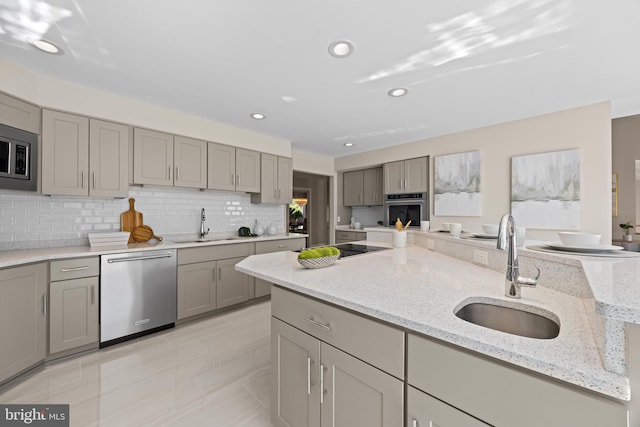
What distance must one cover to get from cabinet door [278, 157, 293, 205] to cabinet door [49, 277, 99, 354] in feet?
8.54

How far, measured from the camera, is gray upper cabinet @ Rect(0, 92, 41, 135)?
2.09m

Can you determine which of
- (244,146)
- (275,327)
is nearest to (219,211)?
(244,146)

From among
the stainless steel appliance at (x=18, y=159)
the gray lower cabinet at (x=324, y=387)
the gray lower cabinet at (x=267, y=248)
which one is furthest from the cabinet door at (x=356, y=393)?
the stainless steel appliance at (x=18, y=159)

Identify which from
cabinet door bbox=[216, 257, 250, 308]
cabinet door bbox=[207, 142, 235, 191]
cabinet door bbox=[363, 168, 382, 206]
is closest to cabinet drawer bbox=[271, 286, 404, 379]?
cabinet door bbox=[216, 257, 250, 308]

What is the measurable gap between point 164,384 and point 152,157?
7.69 feet

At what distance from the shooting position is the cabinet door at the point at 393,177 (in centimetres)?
470

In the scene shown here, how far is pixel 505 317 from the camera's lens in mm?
1034

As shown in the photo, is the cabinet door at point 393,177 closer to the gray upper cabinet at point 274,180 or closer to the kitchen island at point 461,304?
Answer: the gray upper cabinet at point 274,180

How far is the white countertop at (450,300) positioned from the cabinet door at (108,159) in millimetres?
2051

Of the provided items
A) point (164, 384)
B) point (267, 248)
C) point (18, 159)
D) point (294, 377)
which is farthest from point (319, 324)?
point (18, 159)

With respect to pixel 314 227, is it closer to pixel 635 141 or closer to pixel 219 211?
pixel 219 211

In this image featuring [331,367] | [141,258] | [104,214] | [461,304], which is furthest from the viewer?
[104,214]

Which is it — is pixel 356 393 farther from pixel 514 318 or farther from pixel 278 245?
pixel 278 245

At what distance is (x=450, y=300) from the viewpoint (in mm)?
1014
